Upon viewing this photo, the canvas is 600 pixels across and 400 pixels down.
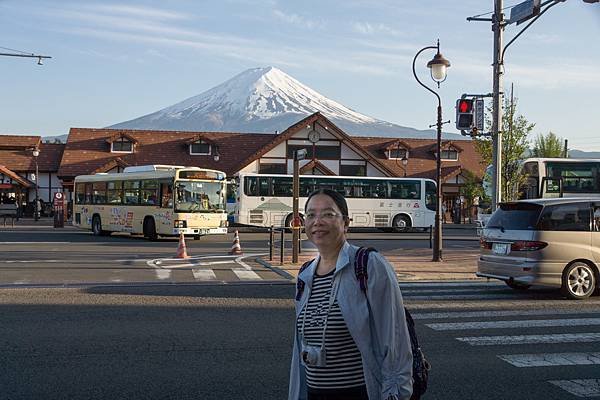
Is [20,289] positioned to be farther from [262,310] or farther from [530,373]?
[530,373]

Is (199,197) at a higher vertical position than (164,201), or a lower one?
higher

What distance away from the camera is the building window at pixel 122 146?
48.9 metres

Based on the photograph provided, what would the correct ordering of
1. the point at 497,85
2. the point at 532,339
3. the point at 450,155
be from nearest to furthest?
the point at 532,339
the point at 497,85
the point at 450,155

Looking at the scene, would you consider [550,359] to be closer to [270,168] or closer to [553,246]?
[553,246]

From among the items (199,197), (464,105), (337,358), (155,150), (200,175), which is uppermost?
(155,150)

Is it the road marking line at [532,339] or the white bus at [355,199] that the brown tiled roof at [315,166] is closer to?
the white bus at [355,199]

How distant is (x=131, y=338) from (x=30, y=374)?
1.81 meters

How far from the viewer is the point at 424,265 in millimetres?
18000

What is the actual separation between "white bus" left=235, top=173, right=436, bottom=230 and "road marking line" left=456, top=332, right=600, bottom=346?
26.8 m

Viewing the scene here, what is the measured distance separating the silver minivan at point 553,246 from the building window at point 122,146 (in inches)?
1590

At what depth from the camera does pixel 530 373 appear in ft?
22.8

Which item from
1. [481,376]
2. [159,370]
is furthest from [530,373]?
[159,370]

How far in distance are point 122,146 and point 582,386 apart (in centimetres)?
4567

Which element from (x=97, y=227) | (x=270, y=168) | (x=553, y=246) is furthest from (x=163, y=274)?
(x=270, y=168)
